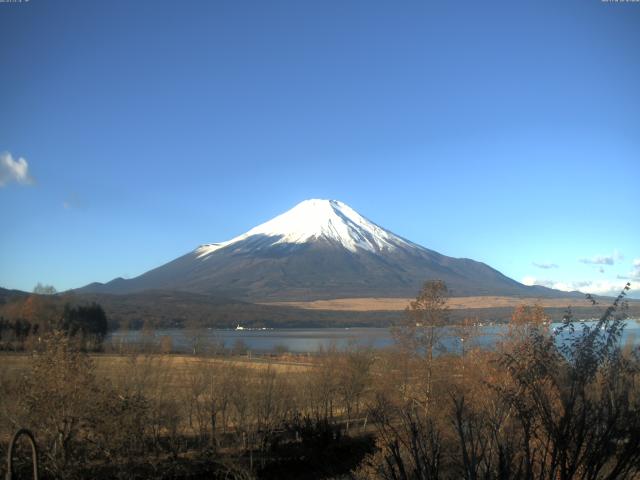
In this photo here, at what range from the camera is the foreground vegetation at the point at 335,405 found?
19.6ft

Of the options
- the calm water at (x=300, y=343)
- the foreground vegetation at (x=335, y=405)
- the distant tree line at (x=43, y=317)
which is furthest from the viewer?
the distant tree line at (x=43, y=317)

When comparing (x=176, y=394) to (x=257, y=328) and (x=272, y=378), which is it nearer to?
(x=272, y=378)

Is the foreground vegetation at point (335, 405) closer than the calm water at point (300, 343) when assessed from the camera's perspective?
Yes

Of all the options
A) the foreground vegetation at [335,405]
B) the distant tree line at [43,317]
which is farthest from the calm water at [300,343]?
the distant tree line at [43,317]

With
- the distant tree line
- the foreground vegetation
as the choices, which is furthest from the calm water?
the distant tree line

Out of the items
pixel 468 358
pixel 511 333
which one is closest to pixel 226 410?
pixel 468 358

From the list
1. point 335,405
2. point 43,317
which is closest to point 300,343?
point 43,317

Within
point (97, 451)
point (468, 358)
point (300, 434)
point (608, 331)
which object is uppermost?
point (608, 331)

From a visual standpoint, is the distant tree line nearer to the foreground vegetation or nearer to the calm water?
the calm water

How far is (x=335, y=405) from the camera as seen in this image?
4322 cm

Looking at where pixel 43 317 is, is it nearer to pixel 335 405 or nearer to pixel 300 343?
pixel 335 405

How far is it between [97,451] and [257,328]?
139402mm

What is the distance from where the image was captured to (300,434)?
31.6m

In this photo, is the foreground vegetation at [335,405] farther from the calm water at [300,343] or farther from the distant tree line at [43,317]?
the distant tree line at [43,317]
